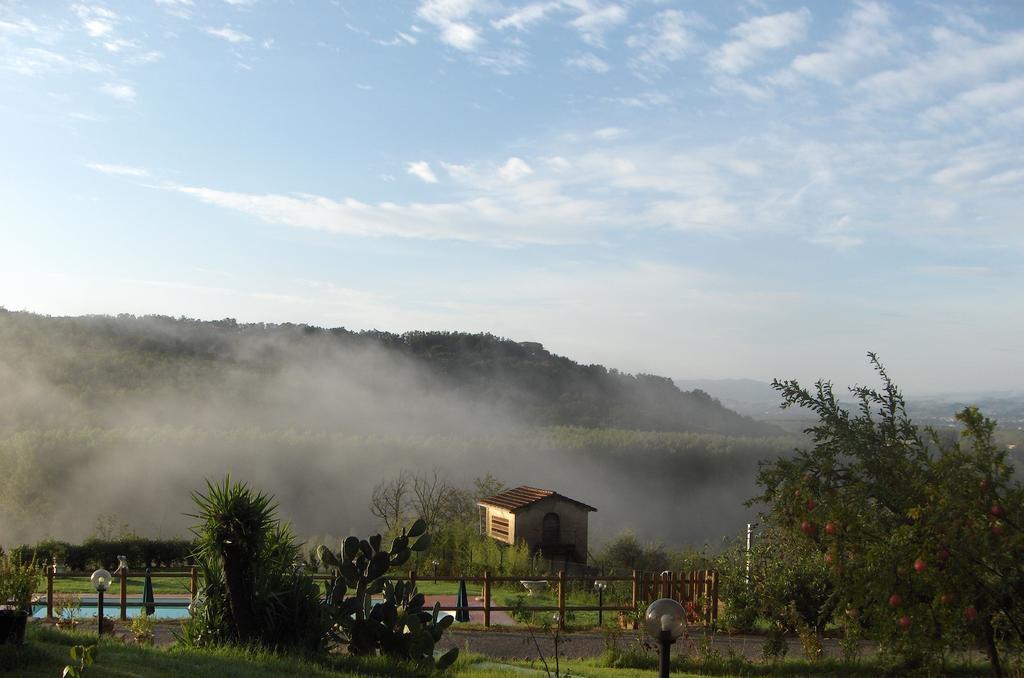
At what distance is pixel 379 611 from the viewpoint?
9.55m

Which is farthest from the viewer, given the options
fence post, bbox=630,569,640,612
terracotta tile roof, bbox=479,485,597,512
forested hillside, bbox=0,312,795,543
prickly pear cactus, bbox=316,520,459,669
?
forested hillside, bbox=0,312,795,543

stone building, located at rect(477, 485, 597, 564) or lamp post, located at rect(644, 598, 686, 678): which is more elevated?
lamp post, located at rect(644, 598, 686, 678)

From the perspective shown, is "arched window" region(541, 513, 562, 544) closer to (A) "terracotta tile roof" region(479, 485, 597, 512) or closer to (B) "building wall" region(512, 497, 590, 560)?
(B) "building wall" region(512, 497, 590, 560)

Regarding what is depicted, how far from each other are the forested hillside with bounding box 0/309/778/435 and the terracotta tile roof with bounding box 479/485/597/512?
94.3ft

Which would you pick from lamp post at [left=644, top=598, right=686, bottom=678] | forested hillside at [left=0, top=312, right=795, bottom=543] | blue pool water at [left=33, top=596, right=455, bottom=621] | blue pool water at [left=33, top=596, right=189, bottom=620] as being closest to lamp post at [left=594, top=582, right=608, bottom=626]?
blue pool water at [left=33, top=596, right=455, bottom=621]

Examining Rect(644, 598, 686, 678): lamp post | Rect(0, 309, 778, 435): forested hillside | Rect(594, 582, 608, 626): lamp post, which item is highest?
Rect(0, 309, 778, 435): forested hillside

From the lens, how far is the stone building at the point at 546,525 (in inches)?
1022

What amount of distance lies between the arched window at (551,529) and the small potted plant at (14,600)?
18.7 m

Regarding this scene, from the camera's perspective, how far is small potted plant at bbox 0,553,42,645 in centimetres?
724

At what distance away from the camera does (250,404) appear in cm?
5881

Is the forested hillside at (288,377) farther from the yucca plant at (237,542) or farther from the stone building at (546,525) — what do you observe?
the yucca plant at (237,542)

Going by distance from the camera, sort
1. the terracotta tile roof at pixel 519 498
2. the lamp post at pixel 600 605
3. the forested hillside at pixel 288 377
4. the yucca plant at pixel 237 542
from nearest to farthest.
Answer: the yucca plant at pixel 237 542 < the lamp post at pixel 600 605 < the terracotta tile roof at pixel 519 498 < the forested hillside at pixel 288 377

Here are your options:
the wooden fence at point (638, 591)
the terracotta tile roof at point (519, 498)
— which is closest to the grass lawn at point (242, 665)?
the wooden fence at point (638, 591)

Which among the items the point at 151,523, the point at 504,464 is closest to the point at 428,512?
the point at 151,523
